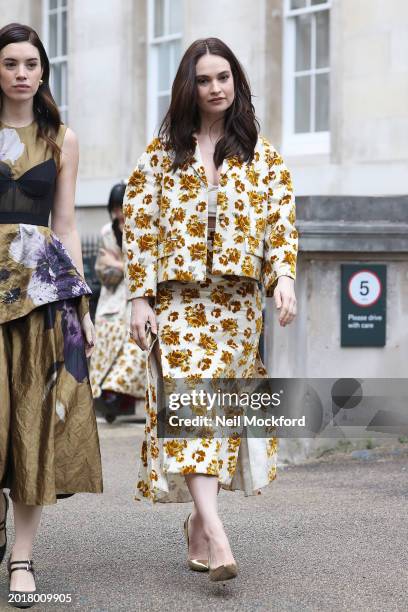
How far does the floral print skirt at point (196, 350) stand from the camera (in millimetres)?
5383

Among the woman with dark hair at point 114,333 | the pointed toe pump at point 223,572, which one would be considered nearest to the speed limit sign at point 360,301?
the woman with dark hair at point 114,333

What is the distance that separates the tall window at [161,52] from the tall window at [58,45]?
5.60 ft

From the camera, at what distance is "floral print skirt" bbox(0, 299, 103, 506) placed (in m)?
4.98

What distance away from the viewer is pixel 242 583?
5.27 m

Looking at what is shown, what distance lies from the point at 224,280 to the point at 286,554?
1123mm

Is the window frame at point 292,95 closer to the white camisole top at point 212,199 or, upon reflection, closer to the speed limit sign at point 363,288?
the speed limit sign at point 363,288

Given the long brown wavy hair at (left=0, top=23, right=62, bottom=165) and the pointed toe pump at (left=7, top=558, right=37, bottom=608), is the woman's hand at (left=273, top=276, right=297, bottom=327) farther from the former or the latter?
the pointed toe pump at (left=7, top=558, right=37, bottom=608)

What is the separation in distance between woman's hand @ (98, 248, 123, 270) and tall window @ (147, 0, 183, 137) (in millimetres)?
4571

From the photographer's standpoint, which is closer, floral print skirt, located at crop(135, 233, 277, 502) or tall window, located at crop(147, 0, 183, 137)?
floral print skirt, located at crop(135, 233, 277, 502)

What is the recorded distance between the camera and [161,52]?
1587cm

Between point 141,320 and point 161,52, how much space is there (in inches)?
425

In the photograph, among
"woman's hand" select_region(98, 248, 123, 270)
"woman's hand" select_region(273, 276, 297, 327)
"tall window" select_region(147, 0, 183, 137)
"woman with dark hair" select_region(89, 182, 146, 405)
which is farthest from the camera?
"tall window" select_region(147, 0, 183, 137)

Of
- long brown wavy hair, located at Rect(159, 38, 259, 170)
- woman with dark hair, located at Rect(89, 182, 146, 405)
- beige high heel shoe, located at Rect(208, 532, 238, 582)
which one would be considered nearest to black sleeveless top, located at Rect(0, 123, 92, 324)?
long brown wavy hair, located at Rect(159, 38, 259, 170)

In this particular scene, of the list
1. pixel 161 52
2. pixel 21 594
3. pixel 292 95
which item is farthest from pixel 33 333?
pixel 161 52
